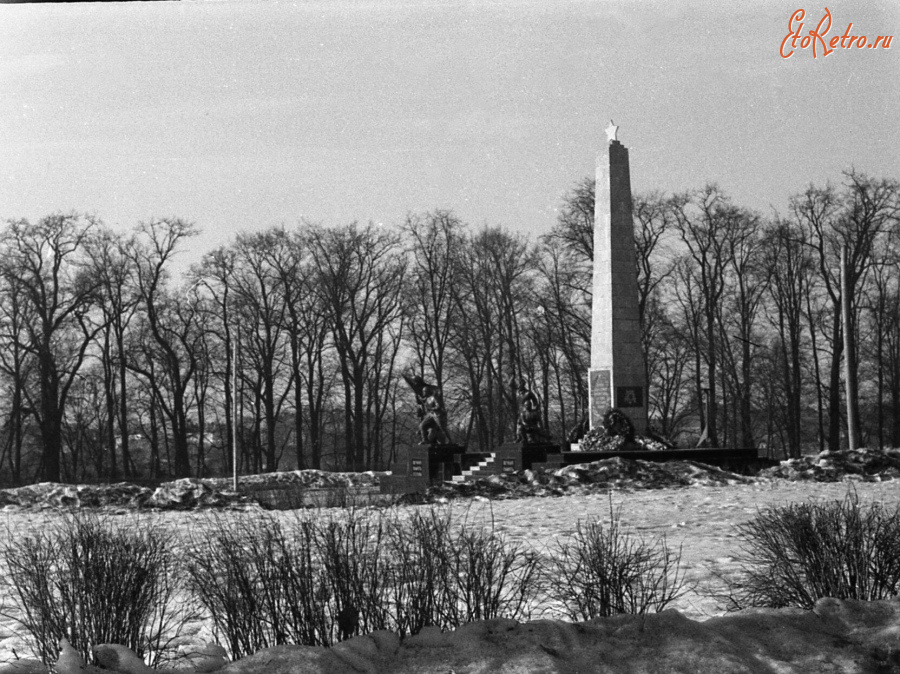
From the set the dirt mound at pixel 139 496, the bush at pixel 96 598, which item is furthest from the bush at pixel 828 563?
the dirt mound at pixel 139 496

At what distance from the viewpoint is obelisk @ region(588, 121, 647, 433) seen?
25.6 m

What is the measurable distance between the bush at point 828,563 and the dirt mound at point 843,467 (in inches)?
520

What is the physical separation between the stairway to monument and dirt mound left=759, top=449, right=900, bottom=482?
24.2 ft

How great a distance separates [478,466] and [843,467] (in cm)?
941

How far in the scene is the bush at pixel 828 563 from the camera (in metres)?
6.50

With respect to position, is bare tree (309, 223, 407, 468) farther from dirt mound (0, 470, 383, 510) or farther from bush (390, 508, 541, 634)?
bush (390, 508, 541, 634)

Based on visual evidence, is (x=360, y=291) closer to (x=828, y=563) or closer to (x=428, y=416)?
(x=428, y=416)

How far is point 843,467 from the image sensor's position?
65.3ft

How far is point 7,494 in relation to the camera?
2100 cm

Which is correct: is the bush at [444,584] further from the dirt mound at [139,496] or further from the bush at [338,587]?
the dirt mound at [139,496]

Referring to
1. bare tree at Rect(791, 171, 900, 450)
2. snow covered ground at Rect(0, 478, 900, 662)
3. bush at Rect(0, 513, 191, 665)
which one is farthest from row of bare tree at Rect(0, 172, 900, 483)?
bush at Rect(0, 513, 191, 665)

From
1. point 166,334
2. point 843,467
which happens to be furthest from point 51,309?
point 843,467

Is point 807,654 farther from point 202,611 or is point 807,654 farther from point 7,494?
point 7,494

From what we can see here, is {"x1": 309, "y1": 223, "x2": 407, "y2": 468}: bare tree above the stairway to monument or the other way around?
above
